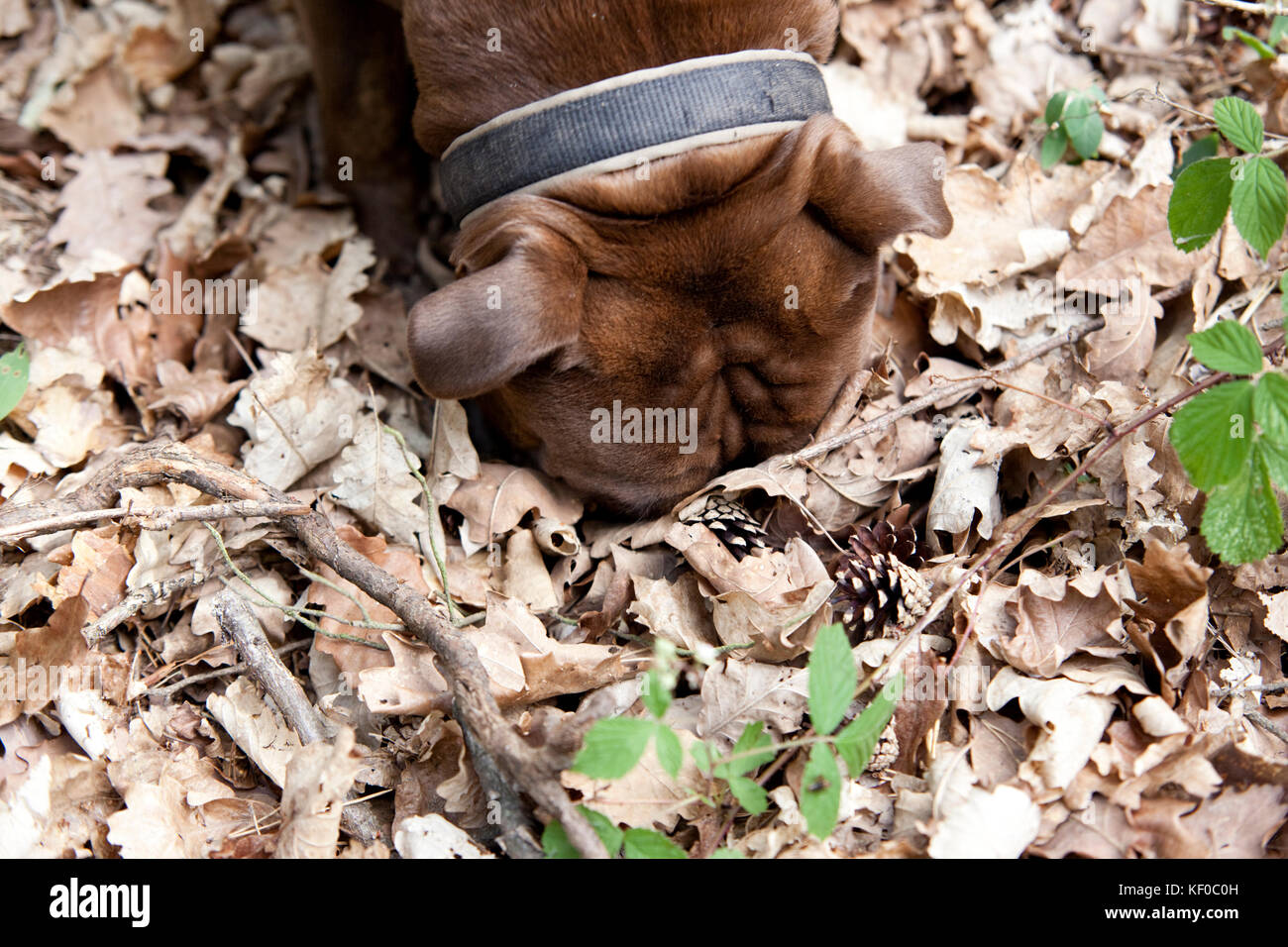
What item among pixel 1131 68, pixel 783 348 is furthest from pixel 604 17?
pixel 1131 68

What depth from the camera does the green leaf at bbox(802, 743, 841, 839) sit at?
1.85m

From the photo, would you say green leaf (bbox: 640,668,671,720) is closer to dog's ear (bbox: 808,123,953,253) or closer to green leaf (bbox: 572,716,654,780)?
green leaf (bbox: 572,716,654,780)

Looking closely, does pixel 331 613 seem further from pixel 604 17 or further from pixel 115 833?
pixel 604 17

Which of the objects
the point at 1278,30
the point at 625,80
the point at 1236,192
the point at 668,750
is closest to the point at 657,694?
the point at 668,750

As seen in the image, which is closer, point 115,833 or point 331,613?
point 115,833

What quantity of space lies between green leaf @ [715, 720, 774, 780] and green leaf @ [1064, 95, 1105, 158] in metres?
2.52

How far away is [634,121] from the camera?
2459 millimetres

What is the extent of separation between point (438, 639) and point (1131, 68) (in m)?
3.56

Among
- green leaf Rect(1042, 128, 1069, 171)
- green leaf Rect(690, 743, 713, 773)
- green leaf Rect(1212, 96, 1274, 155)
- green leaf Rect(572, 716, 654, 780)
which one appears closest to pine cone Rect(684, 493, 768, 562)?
green leaf Rect(690, 743, 713, 773)

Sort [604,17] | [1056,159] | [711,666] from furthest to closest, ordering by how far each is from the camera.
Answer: [1056,159] → [604,17] → [711,666]

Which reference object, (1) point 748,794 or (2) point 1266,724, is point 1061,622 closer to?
(2) point 1266,724

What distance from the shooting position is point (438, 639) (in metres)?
2.20

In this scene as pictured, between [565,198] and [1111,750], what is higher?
[565,198]

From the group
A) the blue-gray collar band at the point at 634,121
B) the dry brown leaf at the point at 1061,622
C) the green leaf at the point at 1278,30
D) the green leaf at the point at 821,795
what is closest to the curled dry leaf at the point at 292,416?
the blue-gray collar band at the point at 634,121
